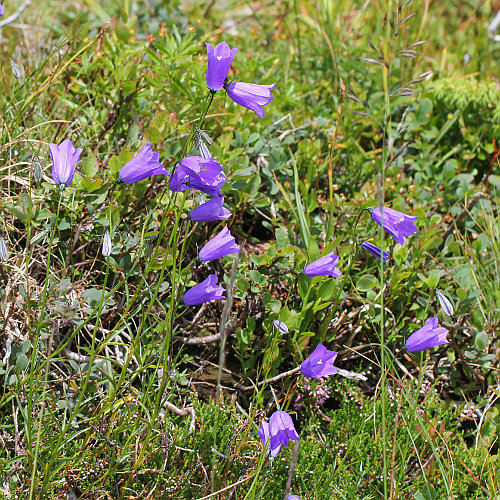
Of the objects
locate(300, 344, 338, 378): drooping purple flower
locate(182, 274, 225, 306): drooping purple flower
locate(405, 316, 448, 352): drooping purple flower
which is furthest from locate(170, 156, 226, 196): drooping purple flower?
locate(405, 316, 448, 352): drooping purple flower

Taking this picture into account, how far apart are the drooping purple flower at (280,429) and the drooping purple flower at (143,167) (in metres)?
0.84

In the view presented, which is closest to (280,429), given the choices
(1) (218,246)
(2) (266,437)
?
(2) (266,437)

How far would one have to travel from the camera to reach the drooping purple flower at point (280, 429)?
183 cm

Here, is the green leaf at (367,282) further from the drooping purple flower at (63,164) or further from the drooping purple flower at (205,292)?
the drooping purple flower at (63,164)

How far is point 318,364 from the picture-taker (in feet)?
6.60

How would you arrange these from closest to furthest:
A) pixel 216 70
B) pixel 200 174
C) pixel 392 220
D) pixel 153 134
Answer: pixel 216 70 → pixel 200 174 → pixel 392 220 → pixel 153 134

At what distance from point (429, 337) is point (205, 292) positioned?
78cm

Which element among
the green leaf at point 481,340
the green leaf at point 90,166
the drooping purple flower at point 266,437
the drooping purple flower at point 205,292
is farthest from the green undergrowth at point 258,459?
the green leaf at point 90,166

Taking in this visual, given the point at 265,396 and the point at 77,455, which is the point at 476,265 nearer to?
the point at 265,396

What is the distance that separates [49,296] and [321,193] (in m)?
1.48

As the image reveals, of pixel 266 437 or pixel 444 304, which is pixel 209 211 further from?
pixel 444 304

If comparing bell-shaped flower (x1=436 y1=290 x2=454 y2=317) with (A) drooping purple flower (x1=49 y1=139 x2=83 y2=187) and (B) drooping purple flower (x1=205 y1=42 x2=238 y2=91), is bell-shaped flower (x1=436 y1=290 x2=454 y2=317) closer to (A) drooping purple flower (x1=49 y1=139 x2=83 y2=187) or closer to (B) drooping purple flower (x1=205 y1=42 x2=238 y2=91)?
(B) drooping purple flower (x1=205 y1=42 x2=238 y2=91)

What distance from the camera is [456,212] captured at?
3.06 metres

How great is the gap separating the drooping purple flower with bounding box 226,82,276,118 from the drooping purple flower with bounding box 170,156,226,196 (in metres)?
0.19
